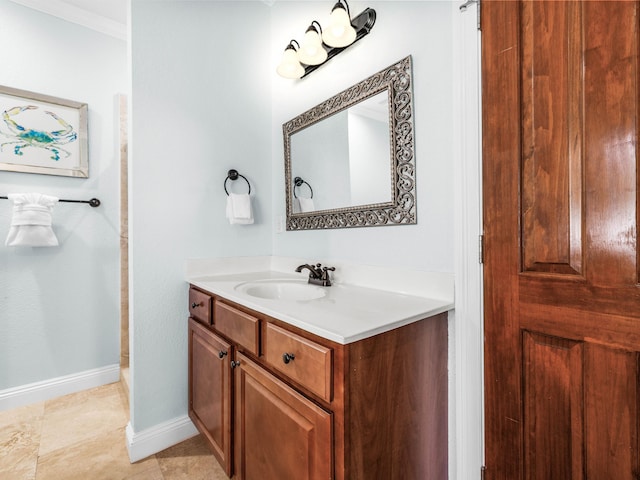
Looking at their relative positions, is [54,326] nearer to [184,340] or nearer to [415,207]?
[184,340]

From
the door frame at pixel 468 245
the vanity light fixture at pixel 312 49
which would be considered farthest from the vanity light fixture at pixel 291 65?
the door frame at pixel 468 245

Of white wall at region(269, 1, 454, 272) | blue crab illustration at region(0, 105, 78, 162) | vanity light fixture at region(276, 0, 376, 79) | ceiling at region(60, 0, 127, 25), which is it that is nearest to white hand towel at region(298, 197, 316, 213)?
white wall at region(269, 1, 454, 272)

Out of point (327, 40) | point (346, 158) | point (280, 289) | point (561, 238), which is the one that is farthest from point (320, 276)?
point (327, 40)

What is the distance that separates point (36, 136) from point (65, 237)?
67 centimetres

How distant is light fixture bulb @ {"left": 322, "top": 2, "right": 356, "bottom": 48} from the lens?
128 cm

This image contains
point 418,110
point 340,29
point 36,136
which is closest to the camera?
point 418,110

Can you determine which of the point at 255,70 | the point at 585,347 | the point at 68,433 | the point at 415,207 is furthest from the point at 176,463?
the point at 255,70

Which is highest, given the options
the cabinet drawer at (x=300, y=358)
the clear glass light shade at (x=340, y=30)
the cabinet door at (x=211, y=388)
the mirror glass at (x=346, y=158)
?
the clear glass light shade at (x=340, y=30)

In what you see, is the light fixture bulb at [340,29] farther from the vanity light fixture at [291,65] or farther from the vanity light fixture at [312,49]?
the vanity light fixture at [291,65]

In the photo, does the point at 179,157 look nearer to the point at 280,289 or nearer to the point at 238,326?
the point at 280,289

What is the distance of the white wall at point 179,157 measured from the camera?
153cm

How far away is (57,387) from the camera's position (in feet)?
6.63

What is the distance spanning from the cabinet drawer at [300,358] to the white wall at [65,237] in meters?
1.86

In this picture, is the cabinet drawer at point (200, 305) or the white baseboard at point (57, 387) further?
the white baseboard at point (57, 387)
